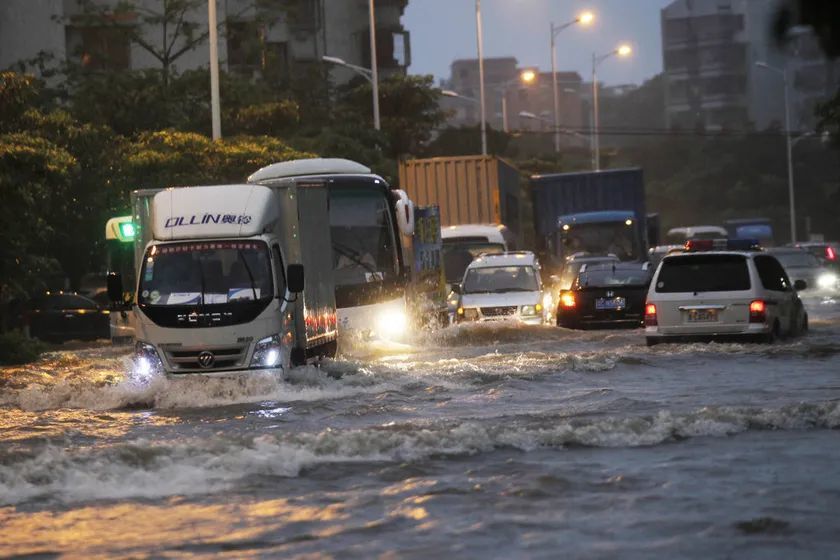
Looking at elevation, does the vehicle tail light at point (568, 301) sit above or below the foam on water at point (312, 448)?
above

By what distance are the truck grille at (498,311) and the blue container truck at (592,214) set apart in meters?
9.67

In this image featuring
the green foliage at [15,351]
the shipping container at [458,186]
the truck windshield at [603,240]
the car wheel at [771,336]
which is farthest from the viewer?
the shipping container at [458,186]

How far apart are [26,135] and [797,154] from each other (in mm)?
89169

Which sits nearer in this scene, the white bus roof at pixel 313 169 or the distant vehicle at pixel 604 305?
the white bus roof at pixel 313 169

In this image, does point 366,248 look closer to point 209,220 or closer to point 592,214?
point 209,220

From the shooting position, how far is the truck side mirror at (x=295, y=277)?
1834 cm

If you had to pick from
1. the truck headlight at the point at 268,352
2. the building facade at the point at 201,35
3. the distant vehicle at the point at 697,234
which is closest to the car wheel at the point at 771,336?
the truck headlight at the point at 268,352

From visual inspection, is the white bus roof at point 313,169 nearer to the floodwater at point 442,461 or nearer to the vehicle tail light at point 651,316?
the floodwater at point 442,461

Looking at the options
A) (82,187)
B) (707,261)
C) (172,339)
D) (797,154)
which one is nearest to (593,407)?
(172,339)

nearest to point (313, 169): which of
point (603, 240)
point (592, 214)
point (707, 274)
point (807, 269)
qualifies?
point (707, 274)

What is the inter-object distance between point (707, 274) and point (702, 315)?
1.91 feet

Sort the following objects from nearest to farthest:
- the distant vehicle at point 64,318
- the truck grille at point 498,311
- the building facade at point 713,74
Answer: the truck grille at point 498,311 < the distant vehicle at point 64,318 < the building facade at point 713,74

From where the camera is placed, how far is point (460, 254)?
1496 inches

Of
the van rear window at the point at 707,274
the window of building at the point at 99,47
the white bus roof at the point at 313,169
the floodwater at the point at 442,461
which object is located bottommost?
the floodwater at the point at 442,461
